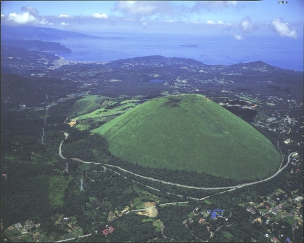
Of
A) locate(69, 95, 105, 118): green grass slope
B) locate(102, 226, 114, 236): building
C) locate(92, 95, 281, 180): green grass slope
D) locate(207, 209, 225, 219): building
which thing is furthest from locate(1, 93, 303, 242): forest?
locate(69, 95, 105, 118): green grass slope

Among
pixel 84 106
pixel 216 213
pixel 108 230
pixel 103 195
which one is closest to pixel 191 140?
pixel 216 213

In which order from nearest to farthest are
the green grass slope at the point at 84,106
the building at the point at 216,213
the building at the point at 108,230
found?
1. the building at the point at 108,230
2. the building at the point at 216,213
3. the green grass slope at the point at 84,106

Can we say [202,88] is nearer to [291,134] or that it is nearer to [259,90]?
[259,90]

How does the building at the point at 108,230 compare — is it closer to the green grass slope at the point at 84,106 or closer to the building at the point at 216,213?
the building at the point at 216,213

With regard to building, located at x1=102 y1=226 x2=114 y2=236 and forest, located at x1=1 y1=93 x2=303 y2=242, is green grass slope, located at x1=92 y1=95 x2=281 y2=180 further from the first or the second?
building, located at x1=102 y1=226 x2=114 y2=236

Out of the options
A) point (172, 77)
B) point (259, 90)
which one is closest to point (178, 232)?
point (259, 90)

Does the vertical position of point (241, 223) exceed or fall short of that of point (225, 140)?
it falls short

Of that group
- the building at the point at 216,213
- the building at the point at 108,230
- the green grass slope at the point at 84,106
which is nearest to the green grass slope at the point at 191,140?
the building at the point at 216,213

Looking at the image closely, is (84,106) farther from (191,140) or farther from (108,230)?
(108,230)
